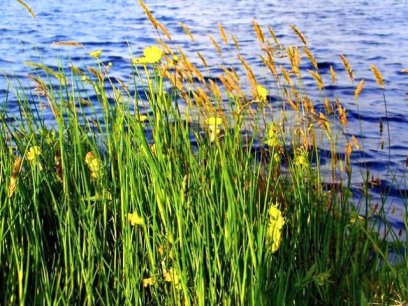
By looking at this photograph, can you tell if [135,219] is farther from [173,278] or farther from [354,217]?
[354,217]

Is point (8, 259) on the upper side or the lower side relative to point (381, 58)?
upper

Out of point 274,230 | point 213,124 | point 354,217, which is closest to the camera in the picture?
point 274,230

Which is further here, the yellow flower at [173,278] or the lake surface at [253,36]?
the lake surface at [253,36]

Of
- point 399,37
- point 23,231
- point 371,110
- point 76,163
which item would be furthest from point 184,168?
point 399,37

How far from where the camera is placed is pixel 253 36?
14.5m

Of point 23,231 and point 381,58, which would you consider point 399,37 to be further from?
point 23,231

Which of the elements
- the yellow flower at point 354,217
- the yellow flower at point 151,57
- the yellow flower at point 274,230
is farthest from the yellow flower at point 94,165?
the yellow flower at point 354,217

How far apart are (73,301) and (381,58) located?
9716 mm

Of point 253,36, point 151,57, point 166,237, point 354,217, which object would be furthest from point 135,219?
point 253,36

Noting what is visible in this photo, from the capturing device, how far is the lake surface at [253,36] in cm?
877

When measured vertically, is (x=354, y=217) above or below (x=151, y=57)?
below

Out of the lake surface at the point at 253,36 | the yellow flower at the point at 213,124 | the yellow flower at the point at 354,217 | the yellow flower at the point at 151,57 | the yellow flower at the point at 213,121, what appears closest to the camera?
the yellow flower at the point at 151,57

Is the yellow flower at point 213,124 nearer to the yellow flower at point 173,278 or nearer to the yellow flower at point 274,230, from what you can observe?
the yellow flower at point 274,230

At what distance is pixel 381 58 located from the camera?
38.9 ft
